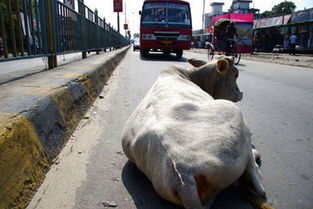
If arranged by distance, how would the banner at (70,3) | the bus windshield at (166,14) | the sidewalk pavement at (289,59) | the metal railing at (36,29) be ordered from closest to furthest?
the metal railing at (36,29)
the banner at (70,3)
the sidewalk pavement at (289,59)
the bus windshield at (166,14)

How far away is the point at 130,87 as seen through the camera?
288 inches

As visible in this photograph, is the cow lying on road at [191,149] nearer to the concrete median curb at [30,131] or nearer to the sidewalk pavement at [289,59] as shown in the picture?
the concrete median curb at [30,131]

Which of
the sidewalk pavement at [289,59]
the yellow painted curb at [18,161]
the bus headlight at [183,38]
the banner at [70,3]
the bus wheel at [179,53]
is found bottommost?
the sidewalk pavement at [289,59]

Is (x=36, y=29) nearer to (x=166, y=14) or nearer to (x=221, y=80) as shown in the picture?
(x=221, y=80)

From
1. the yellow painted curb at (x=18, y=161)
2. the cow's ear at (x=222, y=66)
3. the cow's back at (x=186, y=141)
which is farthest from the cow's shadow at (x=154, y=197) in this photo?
the cow's ear at (x=222, y=66)

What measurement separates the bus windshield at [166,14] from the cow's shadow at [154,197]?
13.9 m

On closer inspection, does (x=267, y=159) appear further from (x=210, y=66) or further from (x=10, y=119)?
(x=10, y=119)

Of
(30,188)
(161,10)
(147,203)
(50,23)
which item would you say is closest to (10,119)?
(30,188)

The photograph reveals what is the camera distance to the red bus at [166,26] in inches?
622

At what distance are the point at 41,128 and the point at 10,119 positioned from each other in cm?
42

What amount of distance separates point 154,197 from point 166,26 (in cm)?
1400

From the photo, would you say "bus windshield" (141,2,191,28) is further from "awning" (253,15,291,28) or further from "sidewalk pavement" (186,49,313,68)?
"awning" (253,15,291,28)

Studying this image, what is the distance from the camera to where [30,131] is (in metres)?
2.39

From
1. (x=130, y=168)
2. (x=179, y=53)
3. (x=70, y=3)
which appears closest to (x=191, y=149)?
(x=130, y=168)
